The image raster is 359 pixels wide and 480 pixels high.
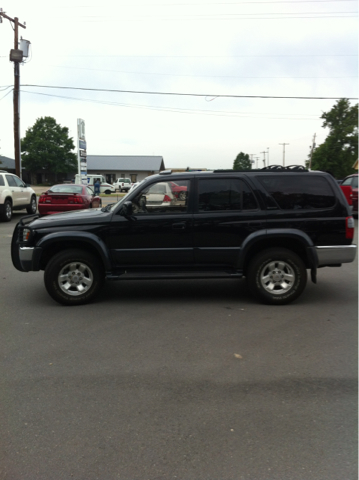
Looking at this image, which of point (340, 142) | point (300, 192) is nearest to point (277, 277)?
point (300, 192)

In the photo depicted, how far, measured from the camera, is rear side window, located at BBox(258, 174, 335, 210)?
6.43 metres

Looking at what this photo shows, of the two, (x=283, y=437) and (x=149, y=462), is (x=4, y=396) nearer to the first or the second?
(x=149, y=462)

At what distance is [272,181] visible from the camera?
6.48m

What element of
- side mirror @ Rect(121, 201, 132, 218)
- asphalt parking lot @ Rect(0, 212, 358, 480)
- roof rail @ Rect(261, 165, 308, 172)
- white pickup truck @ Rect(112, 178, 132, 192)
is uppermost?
white pickup truck @ Rect(112, 178, 132, 192)

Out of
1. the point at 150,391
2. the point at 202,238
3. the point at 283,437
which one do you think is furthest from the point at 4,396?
the point at 202,238

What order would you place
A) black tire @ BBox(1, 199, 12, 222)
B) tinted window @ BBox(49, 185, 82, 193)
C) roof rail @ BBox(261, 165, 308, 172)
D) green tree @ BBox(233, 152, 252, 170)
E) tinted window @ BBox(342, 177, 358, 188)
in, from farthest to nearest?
green tree @ BBox(233, 152, 252, 170), tinted window @ BBox(342, 177, 358, 188), tinted window @ BBox(49, 185, 82, 193), black tire @ BBox(1, 199, 12, 222), roof rail @ BBox(261, 165, 308, 172)

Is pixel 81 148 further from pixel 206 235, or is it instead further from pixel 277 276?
pixel 277 276

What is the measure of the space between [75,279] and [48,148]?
2771 inches

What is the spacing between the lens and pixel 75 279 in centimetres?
642

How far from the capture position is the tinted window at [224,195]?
6.45 m

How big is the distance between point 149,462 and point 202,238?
3.83 metres

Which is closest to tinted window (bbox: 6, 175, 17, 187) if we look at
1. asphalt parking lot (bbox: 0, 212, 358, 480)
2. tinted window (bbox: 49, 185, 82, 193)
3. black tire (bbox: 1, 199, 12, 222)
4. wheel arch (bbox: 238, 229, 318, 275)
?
black tire (bbox: 1, 199, 12, 222)

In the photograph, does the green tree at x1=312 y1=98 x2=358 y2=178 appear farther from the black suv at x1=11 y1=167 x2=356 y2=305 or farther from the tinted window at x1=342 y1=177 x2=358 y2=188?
the black suv at x1=11 y1=167 x2=356 y2=305

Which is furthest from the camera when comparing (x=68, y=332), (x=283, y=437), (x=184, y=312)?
(x=184, y=312)
